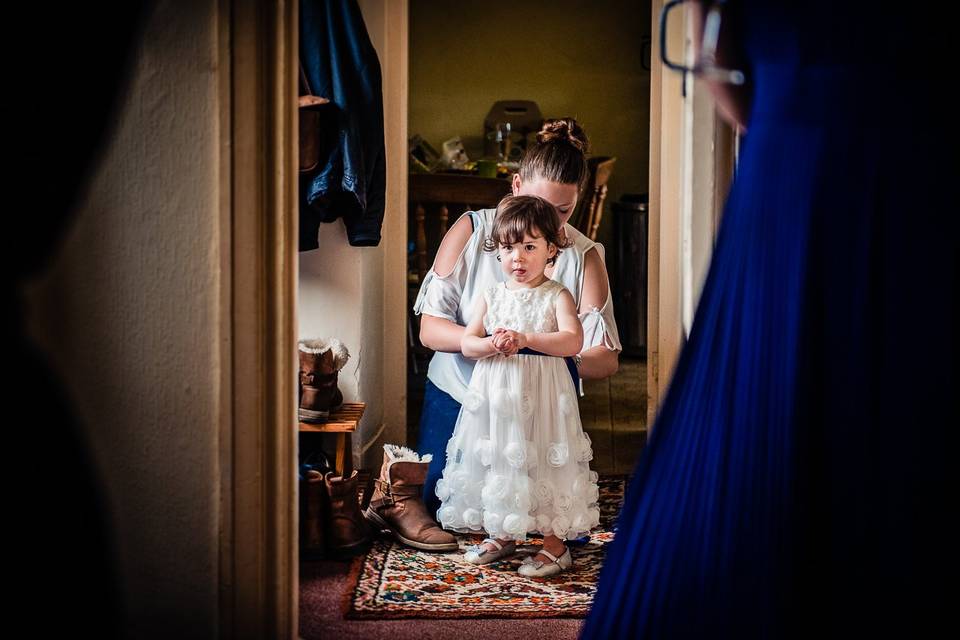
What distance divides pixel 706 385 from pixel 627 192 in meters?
5.35

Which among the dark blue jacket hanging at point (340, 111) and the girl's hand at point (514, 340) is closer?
the girl's hand at point (514, 340)

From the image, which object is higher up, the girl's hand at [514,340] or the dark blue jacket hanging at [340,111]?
the dark blue jacket hanging at [340,111]

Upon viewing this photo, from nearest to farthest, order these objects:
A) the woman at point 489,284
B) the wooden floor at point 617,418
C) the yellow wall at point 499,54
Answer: the woman at point 489,284 → the wooden floor at point 617,418 → the yellow wall at point 499,54

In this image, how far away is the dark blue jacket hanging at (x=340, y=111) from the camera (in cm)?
249

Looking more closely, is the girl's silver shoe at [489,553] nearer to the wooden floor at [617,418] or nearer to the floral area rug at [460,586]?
the floral area rug at [460,586]

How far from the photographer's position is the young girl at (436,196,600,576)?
223cm

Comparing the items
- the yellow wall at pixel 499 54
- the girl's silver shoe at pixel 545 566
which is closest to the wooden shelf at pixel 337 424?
the girl's silver shoe at pixel 545 566

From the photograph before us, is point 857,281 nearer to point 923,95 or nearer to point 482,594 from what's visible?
point 923,95

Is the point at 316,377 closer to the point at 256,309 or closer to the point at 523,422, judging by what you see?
the point at 523,422

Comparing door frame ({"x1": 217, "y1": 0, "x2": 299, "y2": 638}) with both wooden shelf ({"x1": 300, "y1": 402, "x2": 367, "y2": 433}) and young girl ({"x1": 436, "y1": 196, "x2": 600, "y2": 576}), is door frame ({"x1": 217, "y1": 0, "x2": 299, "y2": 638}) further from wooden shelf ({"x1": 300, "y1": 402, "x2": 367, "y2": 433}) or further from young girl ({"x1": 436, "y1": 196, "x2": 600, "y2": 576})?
wooden shelf ({"x1": 300, "y1": 402, "x2": 367, "y2": 433})

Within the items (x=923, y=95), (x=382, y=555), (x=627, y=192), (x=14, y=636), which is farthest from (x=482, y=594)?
(x=627, y=192)

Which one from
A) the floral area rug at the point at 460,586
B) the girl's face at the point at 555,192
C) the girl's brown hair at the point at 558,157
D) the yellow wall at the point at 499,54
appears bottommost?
the floral area rug at the point at 460,586

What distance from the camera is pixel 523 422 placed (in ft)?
7.38

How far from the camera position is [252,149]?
1370 millimetres
